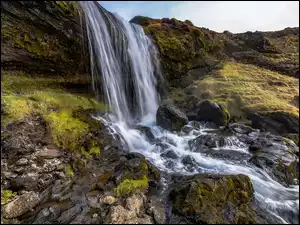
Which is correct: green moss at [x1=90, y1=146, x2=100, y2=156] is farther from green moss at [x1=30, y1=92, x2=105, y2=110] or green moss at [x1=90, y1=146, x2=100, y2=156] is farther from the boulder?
the boulder

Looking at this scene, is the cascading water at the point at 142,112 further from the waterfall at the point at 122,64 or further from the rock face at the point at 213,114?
the rock face at the point at 213,114

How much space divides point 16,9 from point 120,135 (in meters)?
7.90

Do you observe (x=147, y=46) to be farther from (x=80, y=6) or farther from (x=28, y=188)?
(x=28, y=188)

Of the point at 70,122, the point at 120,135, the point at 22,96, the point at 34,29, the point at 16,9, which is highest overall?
the point at 16,9

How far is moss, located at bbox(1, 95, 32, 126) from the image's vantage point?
348 inches

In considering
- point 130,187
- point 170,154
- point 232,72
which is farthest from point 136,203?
point 232,72

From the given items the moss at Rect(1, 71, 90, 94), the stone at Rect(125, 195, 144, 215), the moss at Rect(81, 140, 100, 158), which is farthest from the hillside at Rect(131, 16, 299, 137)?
the stone at Rect(125, 195, 144, 215)

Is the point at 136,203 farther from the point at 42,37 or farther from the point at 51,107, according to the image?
the point at 42,37

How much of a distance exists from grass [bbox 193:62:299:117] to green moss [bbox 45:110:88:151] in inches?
507

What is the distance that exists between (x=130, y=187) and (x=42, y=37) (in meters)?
9.40

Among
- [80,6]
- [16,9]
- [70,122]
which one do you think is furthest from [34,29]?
[70,122]

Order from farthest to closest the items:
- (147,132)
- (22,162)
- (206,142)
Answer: (147,132), (206,142), (22,162)

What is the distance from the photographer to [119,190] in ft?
24.9

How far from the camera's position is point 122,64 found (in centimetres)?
1734
